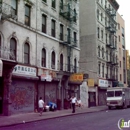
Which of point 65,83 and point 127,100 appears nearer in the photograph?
point 65,83

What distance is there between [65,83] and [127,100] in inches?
402

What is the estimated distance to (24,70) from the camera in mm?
25188

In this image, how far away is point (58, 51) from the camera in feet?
105

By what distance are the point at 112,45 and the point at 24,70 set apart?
30564 mm

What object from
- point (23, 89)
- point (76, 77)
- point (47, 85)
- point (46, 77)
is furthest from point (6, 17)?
point (76, 77)

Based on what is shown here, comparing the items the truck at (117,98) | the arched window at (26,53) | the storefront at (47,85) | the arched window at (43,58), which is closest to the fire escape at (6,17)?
the arched window at (26,53)

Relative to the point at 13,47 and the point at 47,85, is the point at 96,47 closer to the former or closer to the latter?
the point at 47,85

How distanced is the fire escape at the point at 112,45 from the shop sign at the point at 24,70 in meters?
25.2

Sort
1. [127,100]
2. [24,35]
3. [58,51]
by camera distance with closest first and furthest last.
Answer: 1. [24,35]
2. [58,51]
3. [127,100]

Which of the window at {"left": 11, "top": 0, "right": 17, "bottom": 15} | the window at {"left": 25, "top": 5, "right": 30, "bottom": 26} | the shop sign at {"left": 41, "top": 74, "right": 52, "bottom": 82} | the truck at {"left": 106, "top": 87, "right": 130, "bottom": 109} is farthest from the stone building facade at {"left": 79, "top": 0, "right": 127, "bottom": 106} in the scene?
the window at {"left": 11, "top": 0, "right": 17, "bottom": 15}

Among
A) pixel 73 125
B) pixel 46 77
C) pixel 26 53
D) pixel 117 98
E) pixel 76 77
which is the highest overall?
pixel 26 53

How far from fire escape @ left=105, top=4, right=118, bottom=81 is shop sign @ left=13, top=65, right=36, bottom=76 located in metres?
25.2

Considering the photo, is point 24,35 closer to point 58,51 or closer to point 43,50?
point 43,50

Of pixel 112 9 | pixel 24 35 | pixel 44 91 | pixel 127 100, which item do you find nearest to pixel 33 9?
pixel 24 35
